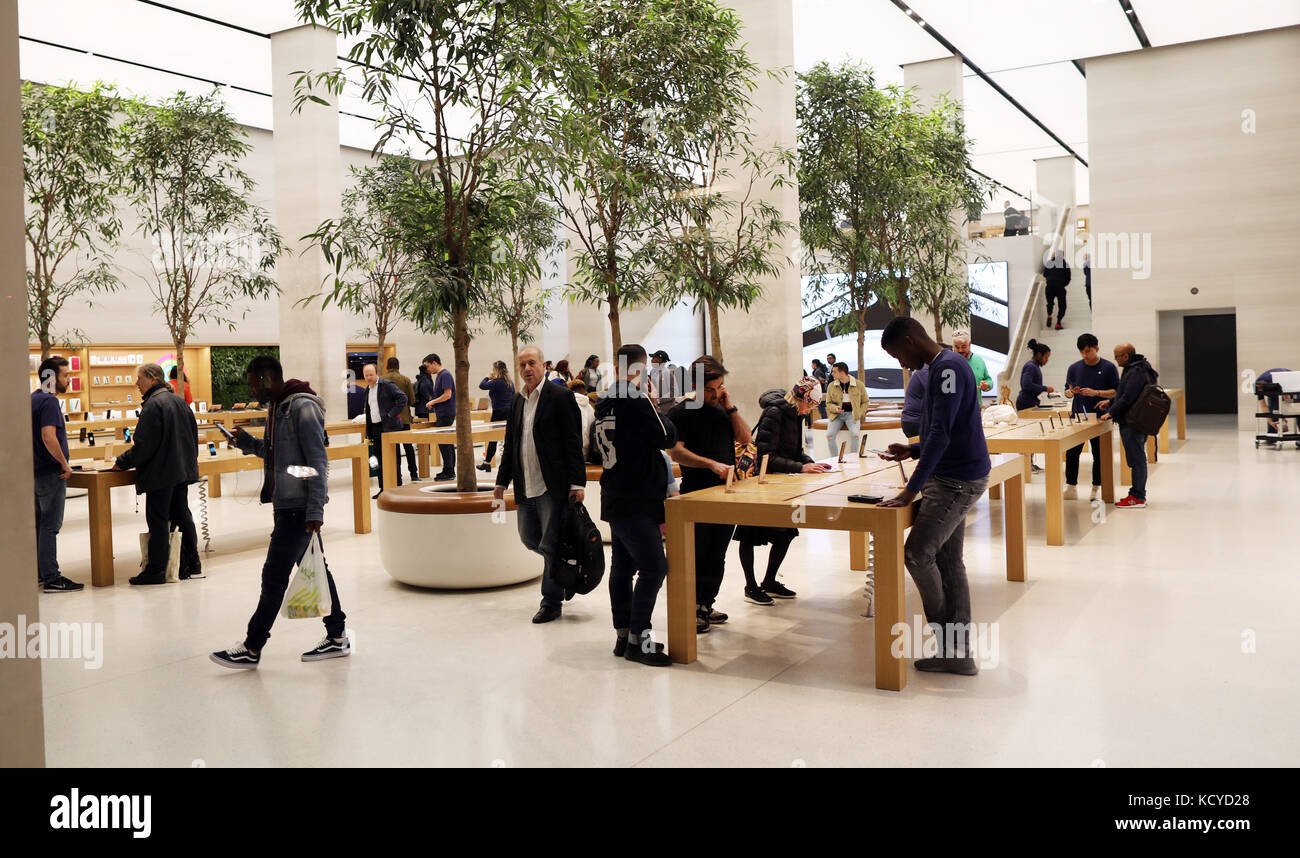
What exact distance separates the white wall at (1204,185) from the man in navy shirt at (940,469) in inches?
599

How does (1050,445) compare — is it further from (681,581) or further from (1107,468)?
(681,581)

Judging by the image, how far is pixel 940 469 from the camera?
451cm

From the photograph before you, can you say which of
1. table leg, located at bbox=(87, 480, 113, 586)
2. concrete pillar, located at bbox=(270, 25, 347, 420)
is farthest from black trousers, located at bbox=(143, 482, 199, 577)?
concrete pillar, located at bbox=(270, 25, 347, 420)

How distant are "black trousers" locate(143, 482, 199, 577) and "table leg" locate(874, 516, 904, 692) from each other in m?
5.16

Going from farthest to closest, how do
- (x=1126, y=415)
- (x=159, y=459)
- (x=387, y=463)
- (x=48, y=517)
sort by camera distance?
(x=387, y=463) < (x=1126, y=415) < (x=159, y=459) < (x=48, y=517)

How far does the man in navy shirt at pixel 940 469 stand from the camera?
4320 mm

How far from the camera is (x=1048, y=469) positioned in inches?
304

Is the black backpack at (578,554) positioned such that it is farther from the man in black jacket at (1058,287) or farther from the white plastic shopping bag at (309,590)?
the man in black jacket at (1058,287)

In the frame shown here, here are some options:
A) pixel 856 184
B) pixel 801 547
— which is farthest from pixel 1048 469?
pixel 856 184

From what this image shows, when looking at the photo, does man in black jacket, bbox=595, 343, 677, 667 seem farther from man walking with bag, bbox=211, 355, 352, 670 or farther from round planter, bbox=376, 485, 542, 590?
round planter, bbox=376, 485, 542, 590

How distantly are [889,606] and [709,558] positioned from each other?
1.28 meters

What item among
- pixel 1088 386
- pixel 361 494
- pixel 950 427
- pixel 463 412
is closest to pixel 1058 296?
pixel 1088 386
